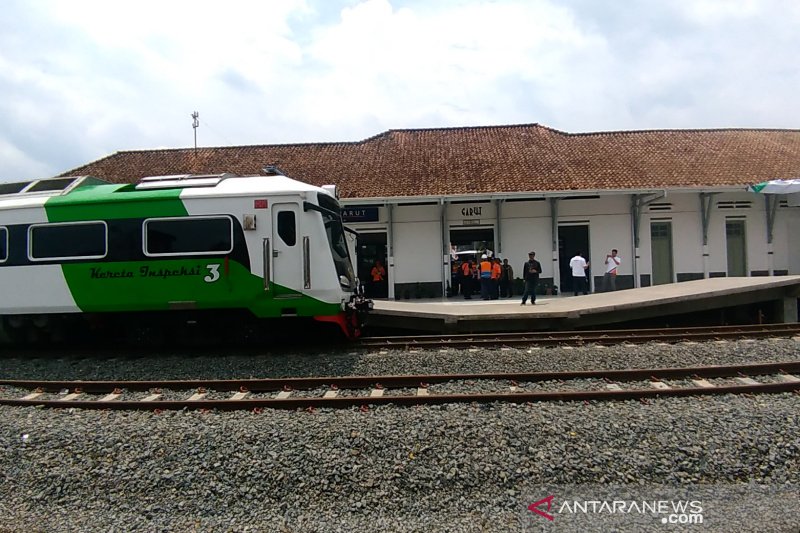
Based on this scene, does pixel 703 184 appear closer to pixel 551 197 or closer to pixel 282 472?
pixel 551 197

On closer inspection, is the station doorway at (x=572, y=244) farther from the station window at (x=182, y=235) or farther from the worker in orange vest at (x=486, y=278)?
the station window at (x=182, y=235)

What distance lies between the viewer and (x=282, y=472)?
421 centimetres

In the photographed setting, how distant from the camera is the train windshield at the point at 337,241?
876 cm

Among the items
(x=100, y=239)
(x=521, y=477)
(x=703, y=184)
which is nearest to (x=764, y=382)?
(x=521, y=477)

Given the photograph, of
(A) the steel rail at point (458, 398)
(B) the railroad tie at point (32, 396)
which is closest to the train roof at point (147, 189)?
(B) the railroad tie at point (32, 396)

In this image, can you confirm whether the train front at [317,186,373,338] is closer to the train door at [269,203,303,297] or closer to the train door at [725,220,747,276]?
the train door at [269,203,303,297]

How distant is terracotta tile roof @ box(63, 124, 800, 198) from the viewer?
60.9ft

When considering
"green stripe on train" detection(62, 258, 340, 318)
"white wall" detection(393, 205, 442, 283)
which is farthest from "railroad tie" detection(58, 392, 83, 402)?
"white wall" detection(393, 205, 442, 283)

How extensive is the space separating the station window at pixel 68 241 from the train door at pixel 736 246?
67.3 feet

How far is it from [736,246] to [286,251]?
60.2ft

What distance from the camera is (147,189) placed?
8.95 meters

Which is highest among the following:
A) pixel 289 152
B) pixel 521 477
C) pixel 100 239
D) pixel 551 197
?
pixel 289 152

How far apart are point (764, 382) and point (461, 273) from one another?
12670mm

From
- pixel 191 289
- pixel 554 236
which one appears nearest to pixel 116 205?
pixel 191 289
